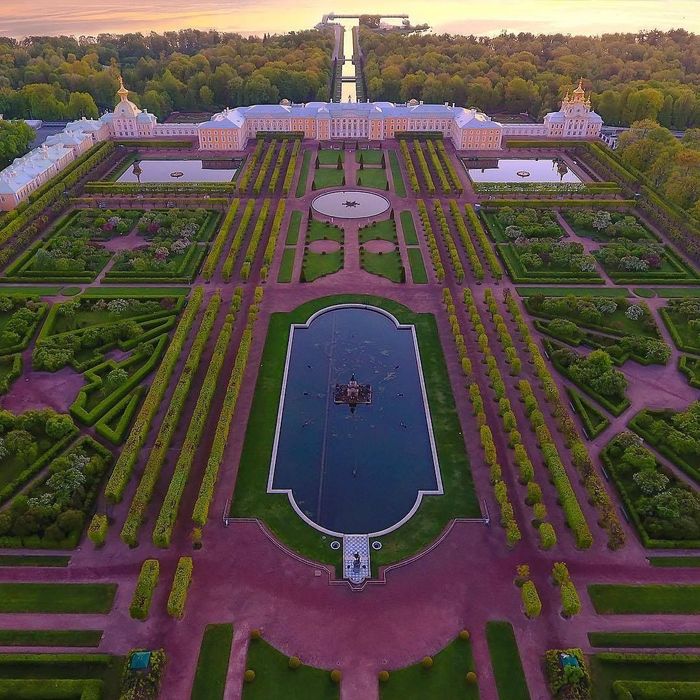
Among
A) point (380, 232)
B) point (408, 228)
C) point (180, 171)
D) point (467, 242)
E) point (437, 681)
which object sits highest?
point (180, 171)

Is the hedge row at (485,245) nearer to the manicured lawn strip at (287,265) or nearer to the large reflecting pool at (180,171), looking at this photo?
the manicured lawn strip at (287,265)

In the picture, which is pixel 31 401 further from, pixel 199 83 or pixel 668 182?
pixel 199 83

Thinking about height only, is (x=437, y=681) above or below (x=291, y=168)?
below

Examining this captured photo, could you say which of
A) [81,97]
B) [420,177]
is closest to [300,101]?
[81,97]

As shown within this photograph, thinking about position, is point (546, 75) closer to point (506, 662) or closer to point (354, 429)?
point (354, 429)

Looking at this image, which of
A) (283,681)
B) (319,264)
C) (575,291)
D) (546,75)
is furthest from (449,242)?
(546,75)

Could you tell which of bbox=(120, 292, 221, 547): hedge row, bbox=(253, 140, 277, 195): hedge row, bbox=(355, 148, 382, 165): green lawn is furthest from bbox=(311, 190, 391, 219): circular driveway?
bbox=(120, 292, 221, 547): hedge row

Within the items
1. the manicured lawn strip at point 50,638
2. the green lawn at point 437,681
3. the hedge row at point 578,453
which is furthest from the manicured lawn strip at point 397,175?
the manicured lawn strip at point 50,638
